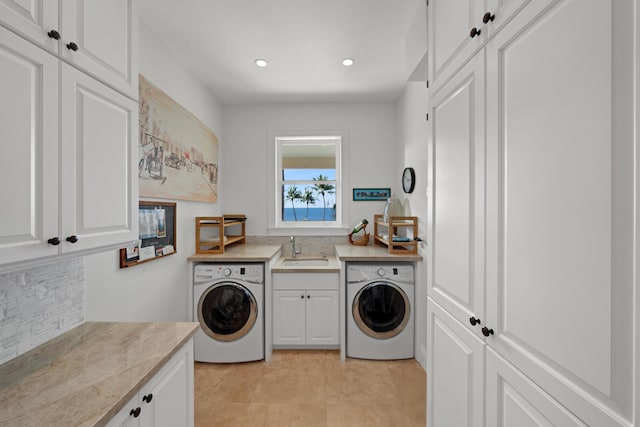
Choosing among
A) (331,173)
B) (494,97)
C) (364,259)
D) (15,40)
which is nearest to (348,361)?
(364,259)

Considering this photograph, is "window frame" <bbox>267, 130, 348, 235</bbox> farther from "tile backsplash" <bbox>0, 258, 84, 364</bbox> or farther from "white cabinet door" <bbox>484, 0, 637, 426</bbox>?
"white cabinet door" <bbox>484, 0, 637, 426</bbox>

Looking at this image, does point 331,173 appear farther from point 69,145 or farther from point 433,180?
point 69,145

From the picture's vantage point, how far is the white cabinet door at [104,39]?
998 millimetres

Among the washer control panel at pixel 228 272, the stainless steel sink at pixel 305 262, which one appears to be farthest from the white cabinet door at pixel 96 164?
the stainless steel sink at pixel 305 262

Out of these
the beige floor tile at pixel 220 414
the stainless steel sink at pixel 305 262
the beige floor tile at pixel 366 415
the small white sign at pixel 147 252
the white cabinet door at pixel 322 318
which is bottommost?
the beige floor tile at pixel 366 415

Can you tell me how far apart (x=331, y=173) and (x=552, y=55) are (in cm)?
309

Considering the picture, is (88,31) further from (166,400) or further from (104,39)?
(166,400)

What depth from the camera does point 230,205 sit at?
11.9ft

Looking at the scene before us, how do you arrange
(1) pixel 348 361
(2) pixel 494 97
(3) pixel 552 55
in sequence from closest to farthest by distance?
(3) pixel 552 55
(2) pixel 494 97
(1) pixel 348 361

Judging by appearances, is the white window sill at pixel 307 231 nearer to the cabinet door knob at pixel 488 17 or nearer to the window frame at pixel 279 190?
the window frame at pixel 279 190

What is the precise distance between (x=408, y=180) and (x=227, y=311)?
211 centimetres

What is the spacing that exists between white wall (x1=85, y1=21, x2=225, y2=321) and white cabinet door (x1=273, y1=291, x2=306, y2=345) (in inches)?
32.0

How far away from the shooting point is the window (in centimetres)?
374

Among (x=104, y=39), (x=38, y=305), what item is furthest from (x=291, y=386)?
(x=104, y=39)
